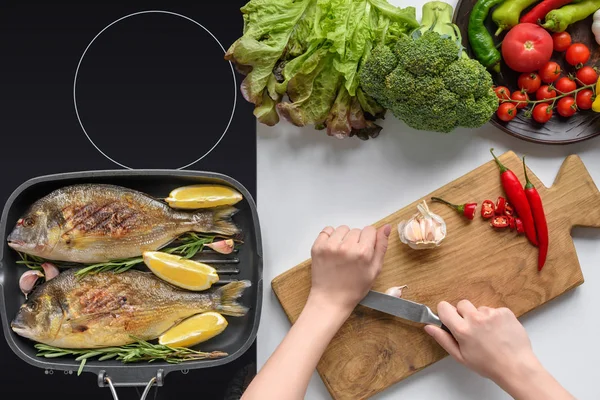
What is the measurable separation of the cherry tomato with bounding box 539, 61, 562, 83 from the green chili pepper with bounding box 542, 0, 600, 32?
10cm

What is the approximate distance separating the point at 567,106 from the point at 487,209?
0.36 metres

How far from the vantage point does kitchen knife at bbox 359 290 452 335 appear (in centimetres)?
163

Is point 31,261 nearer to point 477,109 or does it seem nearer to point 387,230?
point 387,230

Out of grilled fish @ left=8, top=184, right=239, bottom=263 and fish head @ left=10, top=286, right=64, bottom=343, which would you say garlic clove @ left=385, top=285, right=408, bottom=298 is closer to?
grilled fish @ left=8, top=184, right=239, bottom=263

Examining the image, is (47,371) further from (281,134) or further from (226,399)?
(281,134)

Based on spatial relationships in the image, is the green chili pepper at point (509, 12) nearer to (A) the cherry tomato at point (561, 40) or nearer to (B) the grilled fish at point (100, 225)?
(A) the cherry tomato at point (561, 40)

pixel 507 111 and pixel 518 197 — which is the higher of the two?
pixel 507 111

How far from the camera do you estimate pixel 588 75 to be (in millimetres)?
1649

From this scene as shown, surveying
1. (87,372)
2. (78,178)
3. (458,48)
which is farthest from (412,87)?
(87,372)

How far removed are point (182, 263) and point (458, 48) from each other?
0.93 m

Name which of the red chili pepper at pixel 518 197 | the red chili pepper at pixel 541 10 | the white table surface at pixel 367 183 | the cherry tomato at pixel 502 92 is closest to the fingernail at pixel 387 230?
the white table surface at pixel 367 183

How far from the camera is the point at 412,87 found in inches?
59.5

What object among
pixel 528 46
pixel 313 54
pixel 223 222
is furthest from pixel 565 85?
pixel 223 222

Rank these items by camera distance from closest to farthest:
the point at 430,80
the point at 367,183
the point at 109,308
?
the point at 430,80
the point at 109,308
the point at 367,183
